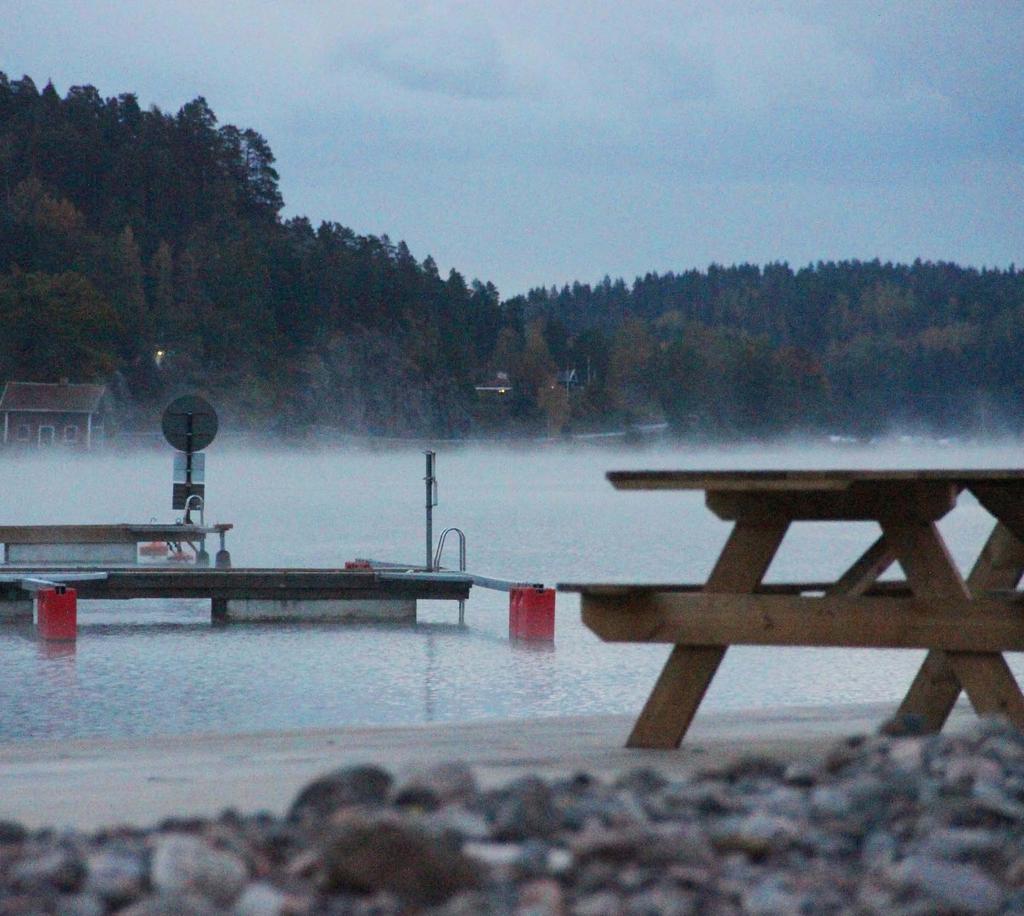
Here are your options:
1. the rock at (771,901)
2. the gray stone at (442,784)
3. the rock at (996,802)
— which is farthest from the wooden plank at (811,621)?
the rock at (771,901)

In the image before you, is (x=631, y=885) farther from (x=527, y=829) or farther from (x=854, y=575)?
(x=854, y=575)

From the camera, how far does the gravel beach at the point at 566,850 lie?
293cm

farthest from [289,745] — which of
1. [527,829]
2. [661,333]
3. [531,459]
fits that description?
[661,333]

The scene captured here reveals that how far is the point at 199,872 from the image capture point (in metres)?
3.02

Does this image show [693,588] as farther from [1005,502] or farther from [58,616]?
[58,616]

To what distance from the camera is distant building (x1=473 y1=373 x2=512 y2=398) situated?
462ft

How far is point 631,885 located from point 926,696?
3067mm

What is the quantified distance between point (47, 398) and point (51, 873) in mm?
106357

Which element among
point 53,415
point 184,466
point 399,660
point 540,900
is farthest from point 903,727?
point 53,415

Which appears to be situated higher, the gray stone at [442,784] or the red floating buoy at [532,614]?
the gray stone at [442,784]

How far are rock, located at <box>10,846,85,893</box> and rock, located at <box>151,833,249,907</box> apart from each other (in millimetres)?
136

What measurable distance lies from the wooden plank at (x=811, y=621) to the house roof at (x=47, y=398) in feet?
340

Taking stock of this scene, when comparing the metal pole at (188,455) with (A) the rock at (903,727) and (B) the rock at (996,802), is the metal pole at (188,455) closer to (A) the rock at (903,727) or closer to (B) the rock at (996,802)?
(A) the rock at (903,727)

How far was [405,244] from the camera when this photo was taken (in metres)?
148
